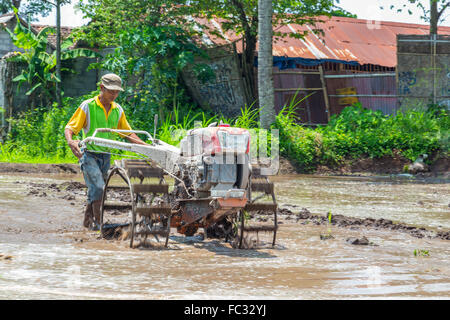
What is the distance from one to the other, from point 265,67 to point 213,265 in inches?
428

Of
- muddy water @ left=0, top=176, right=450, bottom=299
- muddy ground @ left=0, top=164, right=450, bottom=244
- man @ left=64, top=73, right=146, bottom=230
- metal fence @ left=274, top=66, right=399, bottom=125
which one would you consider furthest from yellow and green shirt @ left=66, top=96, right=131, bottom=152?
metal fence @ left=274, top=66, right=399, bottom=125

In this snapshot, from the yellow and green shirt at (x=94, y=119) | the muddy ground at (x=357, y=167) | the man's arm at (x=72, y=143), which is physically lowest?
the muddy ground at (x=357, y=167)

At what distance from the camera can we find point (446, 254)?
6.16 m

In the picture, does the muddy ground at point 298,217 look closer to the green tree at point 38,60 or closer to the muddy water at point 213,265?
the muddy water at point 213,265

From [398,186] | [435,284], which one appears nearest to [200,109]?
[398,186]

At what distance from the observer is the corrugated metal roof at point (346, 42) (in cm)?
2103

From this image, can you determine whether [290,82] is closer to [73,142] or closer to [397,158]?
[397,158]

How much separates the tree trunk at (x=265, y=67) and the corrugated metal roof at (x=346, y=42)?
12.8 feet

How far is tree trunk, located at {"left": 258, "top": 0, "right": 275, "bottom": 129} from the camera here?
15453 mm

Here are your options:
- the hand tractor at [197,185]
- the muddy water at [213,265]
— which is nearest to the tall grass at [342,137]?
the muddy water at [213,265]

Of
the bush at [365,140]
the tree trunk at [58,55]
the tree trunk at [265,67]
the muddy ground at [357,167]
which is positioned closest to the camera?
the muddy ground at [357,167]

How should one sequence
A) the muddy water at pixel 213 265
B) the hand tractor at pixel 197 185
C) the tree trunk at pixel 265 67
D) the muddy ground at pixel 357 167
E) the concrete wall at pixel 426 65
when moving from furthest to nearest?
1. the concrete wall at pixel 426 65
2. the tree trunk at pixel 265 67
3. the muddy ground at pixel 357 167
4. the hand tractor at pixel 197 185
5. the muddy water at pixel 213 265
